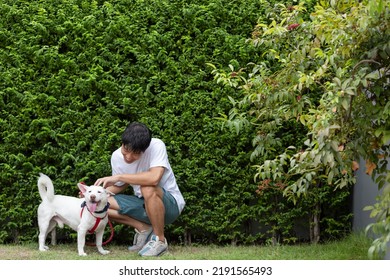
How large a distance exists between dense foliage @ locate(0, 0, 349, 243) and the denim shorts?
1.37 ft

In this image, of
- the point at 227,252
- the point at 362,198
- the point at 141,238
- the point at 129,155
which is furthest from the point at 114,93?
the point at 362,198

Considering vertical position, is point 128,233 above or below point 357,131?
below

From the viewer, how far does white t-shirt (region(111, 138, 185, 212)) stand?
6.41 meters

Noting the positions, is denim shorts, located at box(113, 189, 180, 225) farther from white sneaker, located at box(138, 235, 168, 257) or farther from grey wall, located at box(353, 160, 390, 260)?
grey wall, located at box(353, 160, 390, 260)

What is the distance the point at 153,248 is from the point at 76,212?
75 centimetres

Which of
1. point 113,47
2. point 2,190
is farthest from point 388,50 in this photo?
point 2,190

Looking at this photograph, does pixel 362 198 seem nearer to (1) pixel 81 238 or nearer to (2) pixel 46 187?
(1) pixel 81 238

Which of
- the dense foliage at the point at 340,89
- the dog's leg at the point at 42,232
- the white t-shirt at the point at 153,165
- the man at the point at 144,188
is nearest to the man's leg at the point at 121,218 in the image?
the man at the point at 144,188

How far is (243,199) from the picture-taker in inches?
281

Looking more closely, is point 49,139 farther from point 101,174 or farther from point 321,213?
point 321,213

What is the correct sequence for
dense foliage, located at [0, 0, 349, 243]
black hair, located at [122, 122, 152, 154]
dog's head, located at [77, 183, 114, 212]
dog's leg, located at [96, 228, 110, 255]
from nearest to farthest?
1. dog's head, located at [77, 183, 114, 212]
2. black hair, located at [122, 122, 152, 154]
3. dog's leg, located at [96, 228, 110, 255]
4. dense foliage, located at [0, 0, 349, 243]

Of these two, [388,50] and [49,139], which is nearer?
[388,50]

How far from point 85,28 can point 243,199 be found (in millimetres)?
2246

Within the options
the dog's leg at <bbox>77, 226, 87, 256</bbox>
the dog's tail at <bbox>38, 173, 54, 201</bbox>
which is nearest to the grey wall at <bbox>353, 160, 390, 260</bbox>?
the dog's leg at <bbox>77, 226, 87, 256</bbox>
